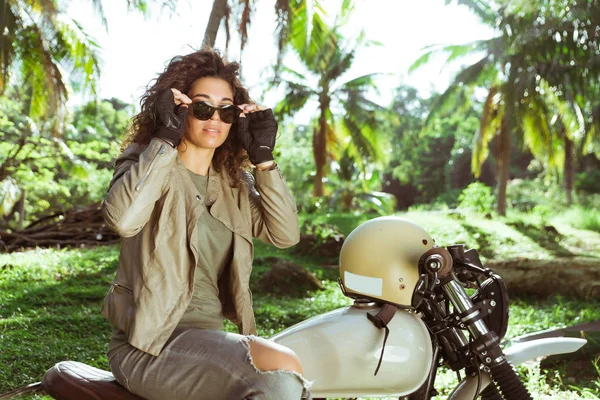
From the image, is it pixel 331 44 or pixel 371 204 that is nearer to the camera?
pixel 331 44

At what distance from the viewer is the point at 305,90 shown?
80.7 ft

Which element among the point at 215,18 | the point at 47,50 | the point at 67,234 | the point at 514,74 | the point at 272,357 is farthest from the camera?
the point at 514,74

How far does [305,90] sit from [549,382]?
20.2m

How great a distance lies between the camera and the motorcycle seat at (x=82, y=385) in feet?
6.86

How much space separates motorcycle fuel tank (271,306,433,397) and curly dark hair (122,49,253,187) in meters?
0.72

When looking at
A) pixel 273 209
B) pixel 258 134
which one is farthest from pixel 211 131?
pixel 273 209

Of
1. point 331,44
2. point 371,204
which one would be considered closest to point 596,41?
point 331,44

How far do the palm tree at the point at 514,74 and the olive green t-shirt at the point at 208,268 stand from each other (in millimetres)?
15957

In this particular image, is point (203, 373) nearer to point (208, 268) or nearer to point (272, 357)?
point (272, 357)

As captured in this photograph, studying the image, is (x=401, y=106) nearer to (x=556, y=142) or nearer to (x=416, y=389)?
(x=556, y=142)

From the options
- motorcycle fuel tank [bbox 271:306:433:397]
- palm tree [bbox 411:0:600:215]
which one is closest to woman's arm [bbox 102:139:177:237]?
motorcycle fuel tank [bbox 271:306:433:397]

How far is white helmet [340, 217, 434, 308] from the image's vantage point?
227cm

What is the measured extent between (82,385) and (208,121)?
102 centimetres

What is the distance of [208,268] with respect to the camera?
2352 mm
